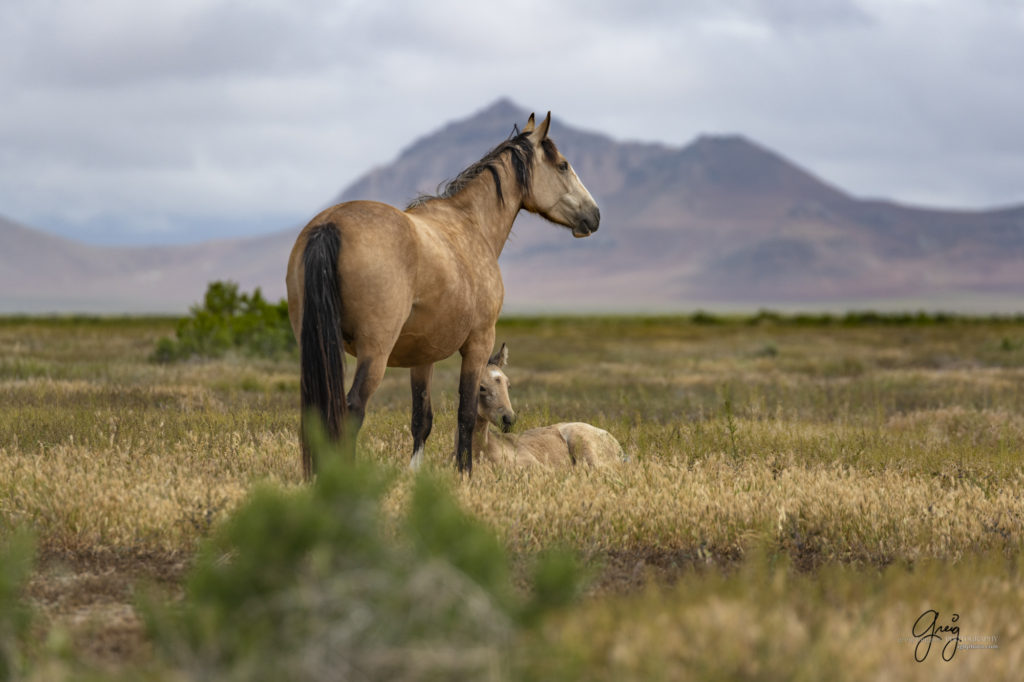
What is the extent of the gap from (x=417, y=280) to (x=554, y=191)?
91.3 inches

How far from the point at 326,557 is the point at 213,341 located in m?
21.6

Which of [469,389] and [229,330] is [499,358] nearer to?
[469,389]

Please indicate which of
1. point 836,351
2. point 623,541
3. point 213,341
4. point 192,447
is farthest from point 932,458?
point 836,351

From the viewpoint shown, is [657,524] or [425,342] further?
[425,342]

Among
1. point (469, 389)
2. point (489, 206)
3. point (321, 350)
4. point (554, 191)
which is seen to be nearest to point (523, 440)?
point (469, 389)

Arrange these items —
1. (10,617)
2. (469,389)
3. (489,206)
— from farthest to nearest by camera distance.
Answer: (489,206)
(469,389)
(10,617)

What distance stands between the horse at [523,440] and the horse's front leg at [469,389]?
52 cm

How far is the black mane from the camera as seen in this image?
8266 millimetres

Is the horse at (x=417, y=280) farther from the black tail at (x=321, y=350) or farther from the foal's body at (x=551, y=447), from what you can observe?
the foal's body at (x=551, y=447)

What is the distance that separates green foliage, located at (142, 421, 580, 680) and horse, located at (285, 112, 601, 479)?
2502mm

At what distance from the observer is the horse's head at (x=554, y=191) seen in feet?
28.1

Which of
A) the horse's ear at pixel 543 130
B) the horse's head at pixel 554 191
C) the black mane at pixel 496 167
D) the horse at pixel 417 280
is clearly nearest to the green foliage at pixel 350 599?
the horse at pixel 417 280

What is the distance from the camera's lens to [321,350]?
6152 mm
